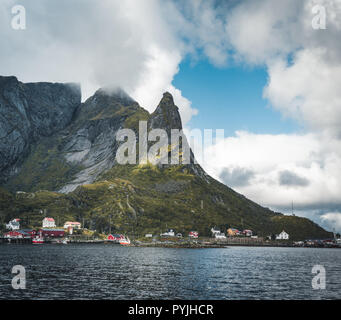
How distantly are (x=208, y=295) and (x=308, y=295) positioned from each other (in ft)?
54.3

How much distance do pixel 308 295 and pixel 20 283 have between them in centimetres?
4795

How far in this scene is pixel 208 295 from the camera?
53.2m
